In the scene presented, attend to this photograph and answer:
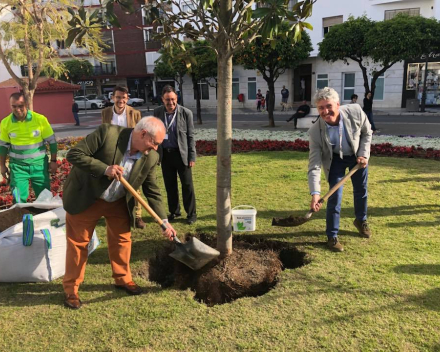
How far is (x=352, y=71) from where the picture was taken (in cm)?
2748

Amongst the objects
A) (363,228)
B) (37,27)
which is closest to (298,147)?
(363,228)

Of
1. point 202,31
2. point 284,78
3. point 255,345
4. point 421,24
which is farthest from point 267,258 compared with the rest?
point 284,78

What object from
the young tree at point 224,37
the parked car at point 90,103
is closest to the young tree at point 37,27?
the young tree at point 224,37

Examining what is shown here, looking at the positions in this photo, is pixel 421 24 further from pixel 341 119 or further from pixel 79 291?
pixel 79 291

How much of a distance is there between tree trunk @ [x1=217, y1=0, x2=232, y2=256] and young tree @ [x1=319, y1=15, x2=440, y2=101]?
42.5 ft

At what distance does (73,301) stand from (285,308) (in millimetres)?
1781

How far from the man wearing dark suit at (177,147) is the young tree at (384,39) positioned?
12.1 m

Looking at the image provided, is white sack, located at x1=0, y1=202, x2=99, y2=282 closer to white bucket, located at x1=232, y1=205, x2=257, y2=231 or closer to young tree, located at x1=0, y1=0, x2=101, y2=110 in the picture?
white bucket, located at x1=232, y1=205, x2=257, y2=231

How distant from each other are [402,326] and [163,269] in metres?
2.36

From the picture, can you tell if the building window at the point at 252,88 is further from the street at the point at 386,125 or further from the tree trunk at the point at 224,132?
the tree trunk at the point at 224,132

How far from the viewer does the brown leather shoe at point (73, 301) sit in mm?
3146

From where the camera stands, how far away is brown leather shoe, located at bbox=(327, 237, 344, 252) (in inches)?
158

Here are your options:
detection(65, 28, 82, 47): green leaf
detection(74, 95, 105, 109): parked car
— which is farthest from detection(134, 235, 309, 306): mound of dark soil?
detection(74, 95, 105, 109): parked car

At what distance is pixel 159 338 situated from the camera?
9.07ft
